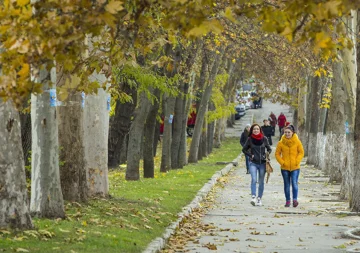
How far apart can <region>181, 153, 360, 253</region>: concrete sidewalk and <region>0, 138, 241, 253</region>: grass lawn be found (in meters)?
0.77

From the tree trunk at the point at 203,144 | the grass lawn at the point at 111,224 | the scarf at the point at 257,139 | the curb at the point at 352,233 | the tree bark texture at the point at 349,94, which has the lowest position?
the curb at the point at 352,233

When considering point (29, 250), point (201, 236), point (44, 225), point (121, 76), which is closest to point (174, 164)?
point (121, 76)

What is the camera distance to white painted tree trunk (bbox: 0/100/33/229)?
40.5 feet

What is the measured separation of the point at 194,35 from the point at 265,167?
15071 mm

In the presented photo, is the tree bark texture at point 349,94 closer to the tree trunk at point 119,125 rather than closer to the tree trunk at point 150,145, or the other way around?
the tree trunk at point 150,145

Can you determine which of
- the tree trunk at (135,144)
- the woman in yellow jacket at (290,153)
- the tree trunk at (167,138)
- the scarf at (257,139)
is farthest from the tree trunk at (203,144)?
the woman in yellow jacket at (290,153)

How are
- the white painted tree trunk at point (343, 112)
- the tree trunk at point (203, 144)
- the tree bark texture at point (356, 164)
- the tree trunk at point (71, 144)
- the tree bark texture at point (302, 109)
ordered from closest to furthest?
the tree trunk at point (71, 144) → the tree bark texture at point (356, 164) → the white painted tree trunk at point (343, 112) → the tree trunk at point (203, 144) → the tree bark texture at point (302, 109)

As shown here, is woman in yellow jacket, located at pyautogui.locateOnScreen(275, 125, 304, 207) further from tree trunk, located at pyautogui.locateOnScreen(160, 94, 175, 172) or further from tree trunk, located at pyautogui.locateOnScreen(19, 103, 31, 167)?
tree trunk, located at pyautogui.locateOnScreen(160, 94, 175, 172)

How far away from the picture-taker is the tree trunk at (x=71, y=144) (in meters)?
16.5

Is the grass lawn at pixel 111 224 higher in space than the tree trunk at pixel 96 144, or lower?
lower

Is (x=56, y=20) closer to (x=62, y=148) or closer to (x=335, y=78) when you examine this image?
(x=62, y=148)

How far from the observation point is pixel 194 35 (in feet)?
27.5

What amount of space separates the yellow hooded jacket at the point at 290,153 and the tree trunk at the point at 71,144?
254 inches

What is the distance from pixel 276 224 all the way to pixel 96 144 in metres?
3.57
